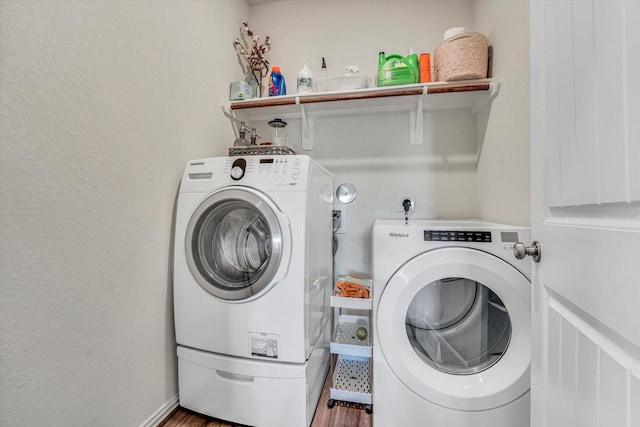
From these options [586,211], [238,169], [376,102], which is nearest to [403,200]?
[376,102]

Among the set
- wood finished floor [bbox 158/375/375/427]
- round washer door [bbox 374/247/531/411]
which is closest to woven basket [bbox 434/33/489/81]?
round washer door [bbox 374/247/531/411]

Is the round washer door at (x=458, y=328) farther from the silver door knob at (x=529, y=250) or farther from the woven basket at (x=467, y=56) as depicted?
the woven basket at (x=467, y=56)

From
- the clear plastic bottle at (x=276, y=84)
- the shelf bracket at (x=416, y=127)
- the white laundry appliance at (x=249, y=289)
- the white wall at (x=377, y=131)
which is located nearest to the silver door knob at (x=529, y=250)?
the white laundry appliance at (x=249, y=289)

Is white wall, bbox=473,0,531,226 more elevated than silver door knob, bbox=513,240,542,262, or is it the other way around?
white wall, bbox=473,0,531,226

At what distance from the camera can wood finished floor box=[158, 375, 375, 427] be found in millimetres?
1128

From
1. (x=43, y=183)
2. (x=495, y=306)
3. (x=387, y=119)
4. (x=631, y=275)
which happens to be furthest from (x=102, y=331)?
(x=387, y=119)

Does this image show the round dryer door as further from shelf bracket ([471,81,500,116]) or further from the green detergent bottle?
shelf bracket ([471,81,500,116])

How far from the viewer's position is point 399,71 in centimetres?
143

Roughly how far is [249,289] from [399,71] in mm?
1393

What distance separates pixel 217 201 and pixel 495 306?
126 cm

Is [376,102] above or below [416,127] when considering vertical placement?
above

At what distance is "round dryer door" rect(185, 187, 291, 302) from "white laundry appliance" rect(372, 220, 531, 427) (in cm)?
44

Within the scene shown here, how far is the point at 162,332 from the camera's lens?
A: 1.15 metres

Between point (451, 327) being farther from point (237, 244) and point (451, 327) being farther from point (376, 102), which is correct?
point (376, 102)
